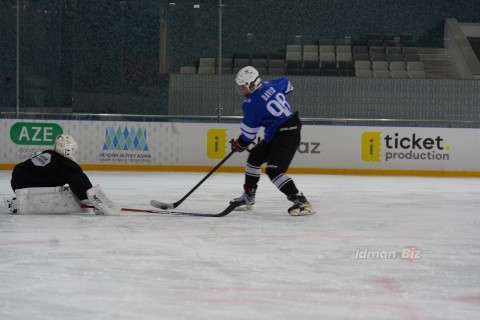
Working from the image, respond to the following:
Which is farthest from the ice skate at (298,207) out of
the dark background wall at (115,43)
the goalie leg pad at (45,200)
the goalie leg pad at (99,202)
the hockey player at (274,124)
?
the dark background wall at (115,43)

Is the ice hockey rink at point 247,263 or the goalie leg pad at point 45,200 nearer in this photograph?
the ice hockey rink at point 247,263

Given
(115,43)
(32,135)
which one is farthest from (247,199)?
(115,43)

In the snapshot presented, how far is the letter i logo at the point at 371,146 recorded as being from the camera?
38.4ft

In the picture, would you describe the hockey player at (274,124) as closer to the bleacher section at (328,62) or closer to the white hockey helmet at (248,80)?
the white hockey helmet at (248,80)

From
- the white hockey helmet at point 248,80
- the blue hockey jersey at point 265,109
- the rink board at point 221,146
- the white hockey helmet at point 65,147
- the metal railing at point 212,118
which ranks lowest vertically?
the rink board at point 221,146

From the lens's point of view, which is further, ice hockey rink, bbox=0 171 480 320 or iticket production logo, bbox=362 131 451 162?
iticket production logo, bbox=362 131 451 162

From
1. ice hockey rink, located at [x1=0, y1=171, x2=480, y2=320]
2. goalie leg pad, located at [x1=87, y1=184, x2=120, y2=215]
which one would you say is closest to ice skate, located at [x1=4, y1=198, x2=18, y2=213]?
ice hockey rink, located at [x1=0, y1=171, x2=480, y2=320]

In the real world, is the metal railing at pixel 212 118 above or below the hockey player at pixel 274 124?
below

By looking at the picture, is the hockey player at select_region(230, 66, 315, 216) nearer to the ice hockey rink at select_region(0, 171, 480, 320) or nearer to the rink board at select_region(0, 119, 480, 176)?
the ice hockey rink at select_region(0, 171, 480, 320)

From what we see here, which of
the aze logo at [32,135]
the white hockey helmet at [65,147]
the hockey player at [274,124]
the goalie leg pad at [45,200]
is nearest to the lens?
the white hockey helmet at [65,147]

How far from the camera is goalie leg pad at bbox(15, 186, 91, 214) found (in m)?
6.23

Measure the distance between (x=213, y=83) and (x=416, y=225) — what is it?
6269mm

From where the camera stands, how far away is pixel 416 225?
19.6 feet

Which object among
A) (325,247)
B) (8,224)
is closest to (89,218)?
(8,224)
